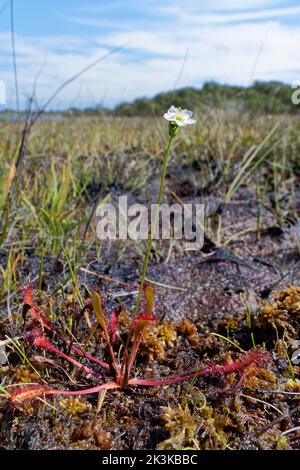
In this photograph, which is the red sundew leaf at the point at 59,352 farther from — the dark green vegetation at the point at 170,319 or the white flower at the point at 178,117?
the white flower at the point at 178,117

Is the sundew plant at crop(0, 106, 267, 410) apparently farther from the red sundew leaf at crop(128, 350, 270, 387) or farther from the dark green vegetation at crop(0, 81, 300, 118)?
the dark green vegetation at crop(0, 81, 300, 118)

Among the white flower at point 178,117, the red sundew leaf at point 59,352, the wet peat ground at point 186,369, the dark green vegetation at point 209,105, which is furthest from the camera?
the dark green vegetation at point 209,105

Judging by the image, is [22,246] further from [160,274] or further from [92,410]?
[92,410]

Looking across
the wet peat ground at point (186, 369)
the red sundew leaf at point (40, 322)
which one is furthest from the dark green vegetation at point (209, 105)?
the red sundew leaf at point (40, 322)

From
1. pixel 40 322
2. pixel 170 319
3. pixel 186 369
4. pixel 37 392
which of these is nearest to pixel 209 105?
pixel 170 319

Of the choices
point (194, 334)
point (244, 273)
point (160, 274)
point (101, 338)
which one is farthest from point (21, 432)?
point (244, 273)

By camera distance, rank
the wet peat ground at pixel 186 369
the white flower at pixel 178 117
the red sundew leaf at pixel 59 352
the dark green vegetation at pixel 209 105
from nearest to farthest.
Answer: the white flower at pixel 178 117 → the wet peat ground at pixel 186 369 → the red sundew leaf at pixel 59 352 → the dark green vegetation at pixel 209 105

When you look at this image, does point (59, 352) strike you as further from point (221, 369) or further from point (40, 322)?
point (221, 369)
